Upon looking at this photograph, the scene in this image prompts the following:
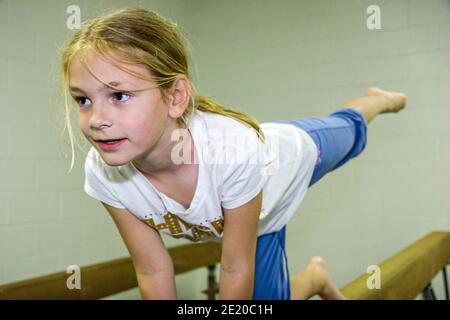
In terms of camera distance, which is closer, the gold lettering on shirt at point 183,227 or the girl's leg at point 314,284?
the gold lettering on shirt at point 183,227

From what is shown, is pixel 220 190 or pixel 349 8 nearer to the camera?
pixel 220 190

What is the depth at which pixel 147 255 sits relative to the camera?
646mm

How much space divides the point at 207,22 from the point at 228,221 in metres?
0.84

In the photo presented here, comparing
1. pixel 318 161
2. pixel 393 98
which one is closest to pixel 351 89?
pixel 393 98

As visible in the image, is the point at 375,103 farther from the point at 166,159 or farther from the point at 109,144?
the point at 109,144

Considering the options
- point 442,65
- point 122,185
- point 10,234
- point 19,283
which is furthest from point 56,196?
point 442,65

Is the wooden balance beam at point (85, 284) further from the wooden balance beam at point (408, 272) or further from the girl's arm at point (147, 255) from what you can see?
the wooden balance beam at point (408, 272)

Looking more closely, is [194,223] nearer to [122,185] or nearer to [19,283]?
[122,185]

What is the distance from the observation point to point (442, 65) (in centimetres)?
139

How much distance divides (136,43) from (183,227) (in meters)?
0.31

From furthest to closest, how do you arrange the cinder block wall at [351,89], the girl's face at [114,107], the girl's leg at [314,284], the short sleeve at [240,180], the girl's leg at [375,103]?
1. the cinder block wall at [351,89]
2. the girl's leg at [375,103]
3. the girl's leg at [314,284]
4. the short sleeve at [240,180]
5. the girl's face at [114,107]

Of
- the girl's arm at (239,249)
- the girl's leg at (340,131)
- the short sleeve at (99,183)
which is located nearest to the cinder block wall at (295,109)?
the girl's leg at (340,131)

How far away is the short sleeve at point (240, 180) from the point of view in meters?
0.61

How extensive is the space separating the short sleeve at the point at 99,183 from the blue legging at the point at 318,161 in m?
0.28
